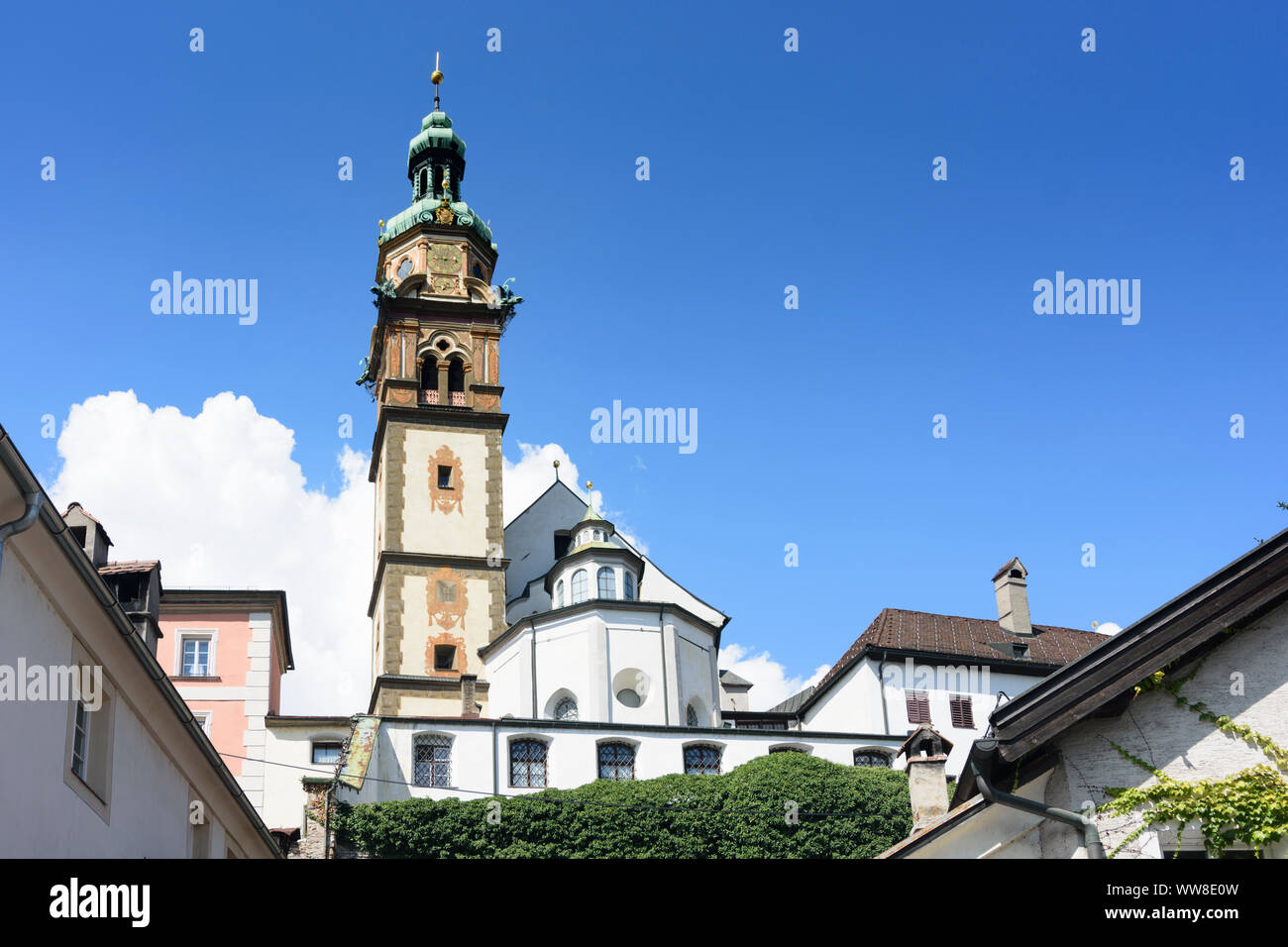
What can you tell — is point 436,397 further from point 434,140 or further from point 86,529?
point 86,529

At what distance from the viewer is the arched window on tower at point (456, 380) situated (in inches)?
2431

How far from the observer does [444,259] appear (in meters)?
65.8

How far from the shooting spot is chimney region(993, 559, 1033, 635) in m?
62.2

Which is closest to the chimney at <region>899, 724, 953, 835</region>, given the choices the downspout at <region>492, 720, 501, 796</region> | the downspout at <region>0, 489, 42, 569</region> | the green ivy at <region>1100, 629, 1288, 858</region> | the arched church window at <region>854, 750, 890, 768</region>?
the green ivy at <region>1100, 629, 1288, 858</region>

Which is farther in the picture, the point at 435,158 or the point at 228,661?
the point at 435,158

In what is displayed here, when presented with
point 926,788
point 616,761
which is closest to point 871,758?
point 616,761

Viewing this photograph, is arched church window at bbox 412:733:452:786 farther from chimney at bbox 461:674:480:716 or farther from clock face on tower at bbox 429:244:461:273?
clock face on tower at bbox 429:244:461:273

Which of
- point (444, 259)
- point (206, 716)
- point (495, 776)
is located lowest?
point (495, 776)

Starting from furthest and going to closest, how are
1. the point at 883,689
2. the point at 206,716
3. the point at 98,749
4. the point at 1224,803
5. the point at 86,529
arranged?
the point at 883,689
the point at 206,716
the point at 86,529
the point at 98,749
the point at 1224,803

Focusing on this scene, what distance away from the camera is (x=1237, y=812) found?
11.3m

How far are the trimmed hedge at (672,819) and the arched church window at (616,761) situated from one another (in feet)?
4.41

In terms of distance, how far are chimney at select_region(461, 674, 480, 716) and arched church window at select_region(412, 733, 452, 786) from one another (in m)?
7.97

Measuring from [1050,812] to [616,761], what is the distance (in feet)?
115
